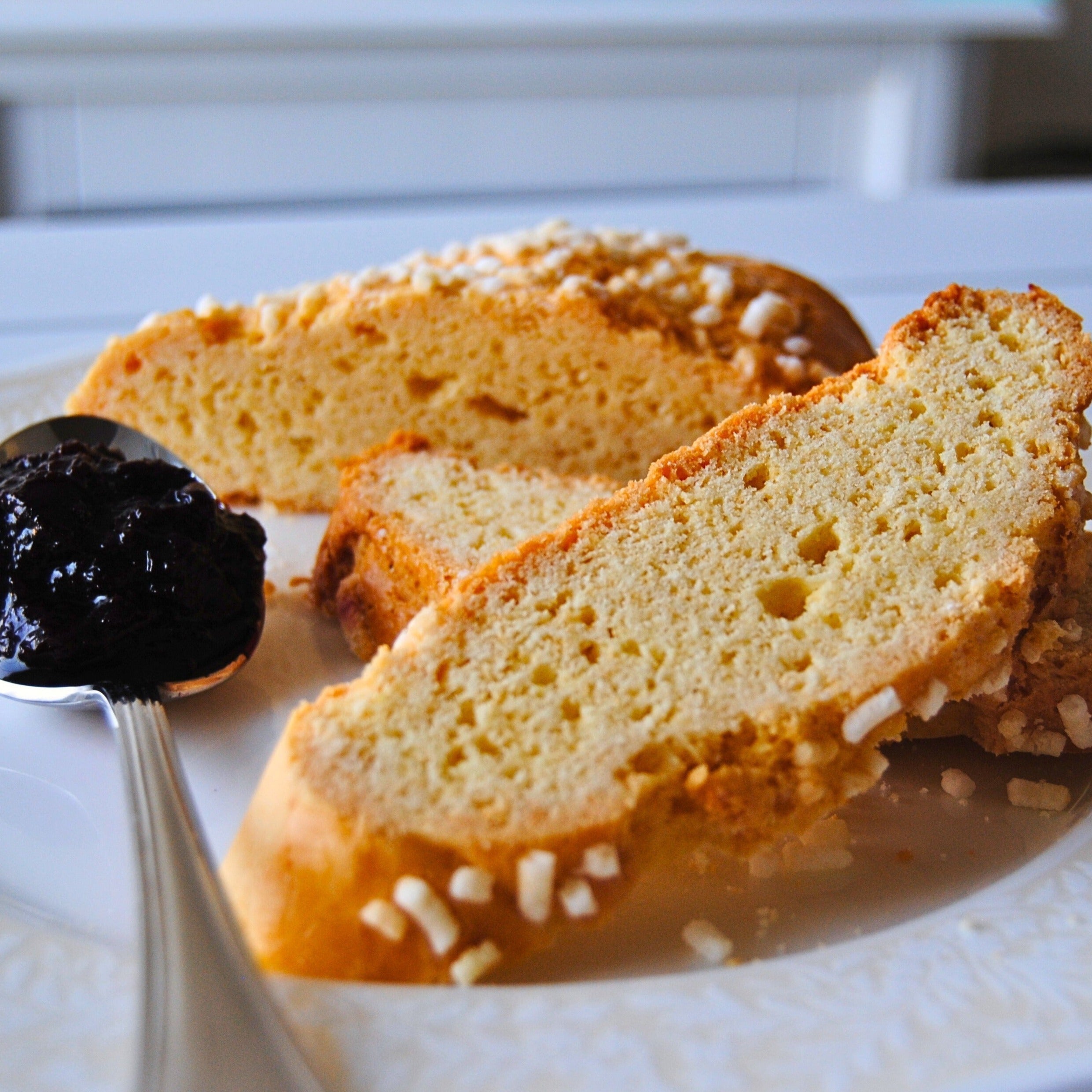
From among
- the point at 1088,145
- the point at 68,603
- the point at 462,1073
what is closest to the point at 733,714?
the point at 462,1073

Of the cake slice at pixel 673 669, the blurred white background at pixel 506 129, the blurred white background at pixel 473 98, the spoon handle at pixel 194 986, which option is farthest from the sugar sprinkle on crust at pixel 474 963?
the blurred white background at pixel 473 98

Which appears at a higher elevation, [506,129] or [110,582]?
[506,129]

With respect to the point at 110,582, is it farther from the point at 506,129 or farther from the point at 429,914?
the point at 506,129

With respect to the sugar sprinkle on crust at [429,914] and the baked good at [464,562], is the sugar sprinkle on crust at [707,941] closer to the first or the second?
Result: the sugar sprinkle on crust at [429,914]

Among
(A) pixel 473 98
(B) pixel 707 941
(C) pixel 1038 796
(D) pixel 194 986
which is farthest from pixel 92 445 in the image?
(A) pixel 473 98

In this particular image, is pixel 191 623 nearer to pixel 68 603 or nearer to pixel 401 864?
pixel 68 603
